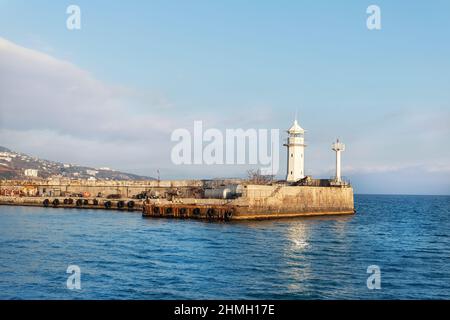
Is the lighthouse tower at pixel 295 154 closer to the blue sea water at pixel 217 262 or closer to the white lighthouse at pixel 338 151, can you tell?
the white lighthouse at pixel 338 151

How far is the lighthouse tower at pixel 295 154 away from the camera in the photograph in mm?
78688

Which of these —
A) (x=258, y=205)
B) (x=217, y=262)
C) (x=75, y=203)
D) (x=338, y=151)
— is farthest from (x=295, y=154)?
(x=217, y=262)

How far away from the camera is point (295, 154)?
78625mm

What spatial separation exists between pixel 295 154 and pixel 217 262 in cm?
5024

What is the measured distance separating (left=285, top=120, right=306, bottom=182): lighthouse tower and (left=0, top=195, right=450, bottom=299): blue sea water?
27943 mm

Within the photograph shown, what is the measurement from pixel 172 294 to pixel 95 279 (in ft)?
16.5

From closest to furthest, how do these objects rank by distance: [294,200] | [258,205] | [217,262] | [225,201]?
[217,262], [258,205], [225,201], [294,200]

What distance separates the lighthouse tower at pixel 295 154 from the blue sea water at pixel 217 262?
27943mm

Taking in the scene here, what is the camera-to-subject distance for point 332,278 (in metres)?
26.4

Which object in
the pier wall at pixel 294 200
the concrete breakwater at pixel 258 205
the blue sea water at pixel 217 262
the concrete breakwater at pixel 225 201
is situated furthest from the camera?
the concrete breakwater at pixel 225 201

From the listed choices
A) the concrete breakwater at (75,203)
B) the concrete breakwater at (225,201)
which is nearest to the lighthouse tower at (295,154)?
the concrete breakwater at (225,201)

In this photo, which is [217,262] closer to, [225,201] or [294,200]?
[225,201]

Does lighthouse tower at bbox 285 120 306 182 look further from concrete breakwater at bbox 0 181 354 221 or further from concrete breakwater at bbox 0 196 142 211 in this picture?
concrete breakwater at bbox 0 196 142 211
